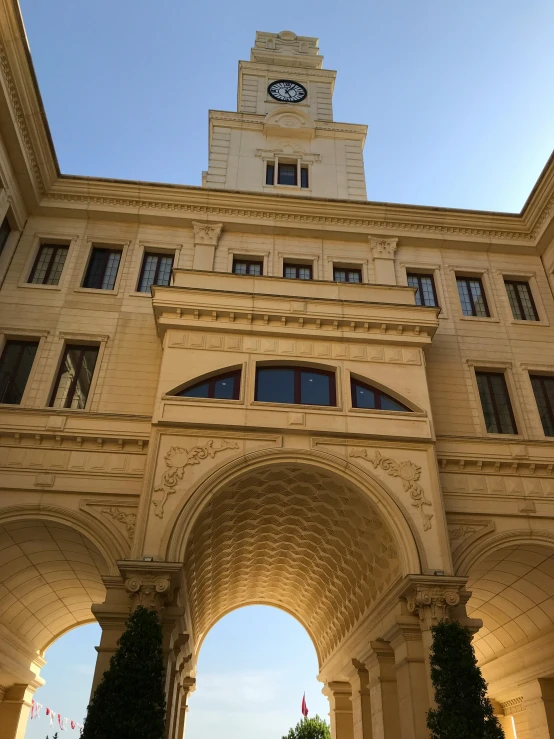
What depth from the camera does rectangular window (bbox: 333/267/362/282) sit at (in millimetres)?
21609

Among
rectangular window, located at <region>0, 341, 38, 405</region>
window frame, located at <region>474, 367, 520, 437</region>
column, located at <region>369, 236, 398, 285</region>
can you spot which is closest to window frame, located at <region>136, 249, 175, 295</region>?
rectangular window, located at <region>0, 341, 38, 405</region>

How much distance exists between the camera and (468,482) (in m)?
16.5

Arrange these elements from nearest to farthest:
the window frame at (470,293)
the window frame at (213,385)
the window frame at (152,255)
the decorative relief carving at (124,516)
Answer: the decorative relief carving at (124,516)
the window frame at (213,385)
the window frame at (152,255)
the window frame at (470,293)

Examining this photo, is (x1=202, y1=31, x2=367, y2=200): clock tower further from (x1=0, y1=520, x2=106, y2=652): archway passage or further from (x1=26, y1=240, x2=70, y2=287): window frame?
(x1=0, y1=520, x2=106, y2=652): archway passage

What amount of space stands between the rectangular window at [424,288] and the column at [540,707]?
13026 millimetres

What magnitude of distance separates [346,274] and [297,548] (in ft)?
33.7

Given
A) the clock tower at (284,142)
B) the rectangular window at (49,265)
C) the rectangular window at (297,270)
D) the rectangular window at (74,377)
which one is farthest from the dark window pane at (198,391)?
the clock tower at (284,142)

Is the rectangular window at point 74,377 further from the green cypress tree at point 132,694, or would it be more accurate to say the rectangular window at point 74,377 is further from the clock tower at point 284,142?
the clock tower at point 284,142

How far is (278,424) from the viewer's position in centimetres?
1573

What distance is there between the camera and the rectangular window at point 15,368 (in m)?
17.4

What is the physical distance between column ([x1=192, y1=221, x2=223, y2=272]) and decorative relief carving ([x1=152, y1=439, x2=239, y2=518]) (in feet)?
25.9

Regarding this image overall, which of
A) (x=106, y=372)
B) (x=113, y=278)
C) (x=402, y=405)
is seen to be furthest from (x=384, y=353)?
(x=113, y=278)

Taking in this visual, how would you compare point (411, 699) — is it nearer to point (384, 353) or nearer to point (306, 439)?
point (306, 439)

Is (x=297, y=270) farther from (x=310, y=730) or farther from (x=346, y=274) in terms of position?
(x=310, y=730)
